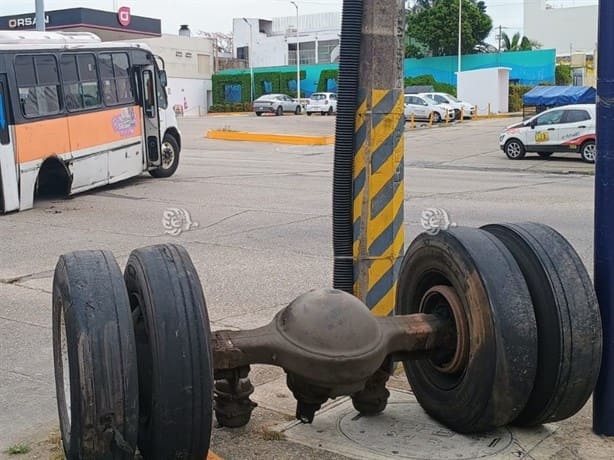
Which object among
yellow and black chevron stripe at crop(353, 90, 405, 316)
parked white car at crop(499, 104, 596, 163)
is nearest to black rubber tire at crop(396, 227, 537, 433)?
yellow and black chevron stripe at crop(353, 90, 405, 316)

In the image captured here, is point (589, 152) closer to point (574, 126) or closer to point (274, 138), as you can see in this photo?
point (574, 126)

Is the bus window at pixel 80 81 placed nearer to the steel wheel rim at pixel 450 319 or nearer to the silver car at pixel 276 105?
the steel wheel rim at pixel 450 319

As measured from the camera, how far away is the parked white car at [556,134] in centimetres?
→ 2362

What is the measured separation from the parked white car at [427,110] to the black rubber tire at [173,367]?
40016mm

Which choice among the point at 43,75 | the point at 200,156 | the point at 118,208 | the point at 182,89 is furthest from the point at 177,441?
the point at 182,89

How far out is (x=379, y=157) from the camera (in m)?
5.63

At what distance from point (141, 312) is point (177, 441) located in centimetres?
60

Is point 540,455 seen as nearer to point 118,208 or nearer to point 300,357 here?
point 300,357

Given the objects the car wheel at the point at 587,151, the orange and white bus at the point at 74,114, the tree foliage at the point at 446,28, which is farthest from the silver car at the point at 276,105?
the orange and white bus at the point at 74,114

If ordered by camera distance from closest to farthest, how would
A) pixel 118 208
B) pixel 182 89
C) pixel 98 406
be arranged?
pixel 98 406
pixel 118 208
pixel 182 89

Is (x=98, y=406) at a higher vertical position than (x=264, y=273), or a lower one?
higher

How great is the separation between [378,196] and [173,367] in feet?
8.03

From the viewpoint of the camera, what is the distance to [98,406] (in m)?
3.49

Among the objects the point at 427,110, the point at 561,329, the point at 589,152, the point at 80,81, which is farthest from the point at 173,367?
the point at 427,110
